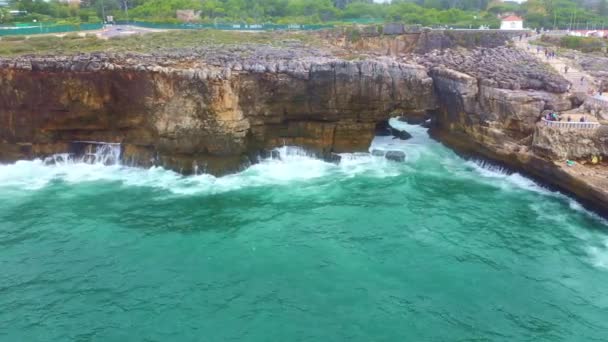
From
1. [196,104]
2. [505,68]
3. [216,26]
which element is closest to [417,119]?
[505,68]

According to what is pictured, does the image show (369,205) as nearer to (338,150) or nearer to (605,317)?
(338,150)

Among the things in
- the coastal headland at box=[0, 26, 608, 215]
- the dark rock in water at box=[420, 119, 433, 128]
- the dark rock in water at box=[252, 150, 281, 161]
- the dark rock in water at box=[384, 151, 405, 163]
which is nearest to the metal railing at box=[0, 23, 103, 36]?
the coastal headland at box=[0, 26, 608, 215]

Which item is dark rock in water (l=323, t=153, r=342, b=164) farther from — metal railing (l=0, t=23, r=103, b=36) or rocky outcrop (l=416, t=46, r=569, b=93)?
metal railing (l=0, t=23, r=103, b=36)

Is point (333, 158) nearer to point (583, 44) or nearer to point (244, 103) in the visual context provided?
point (244, 103)

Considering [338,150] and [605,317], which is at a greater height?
[338,150]

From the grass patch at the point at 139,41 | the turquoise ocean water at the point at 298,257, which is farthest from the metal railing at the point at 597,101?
the grass patch at the point at 139,41

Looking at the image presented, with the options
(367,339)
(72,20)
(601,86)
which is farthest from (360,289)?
(72,20)
